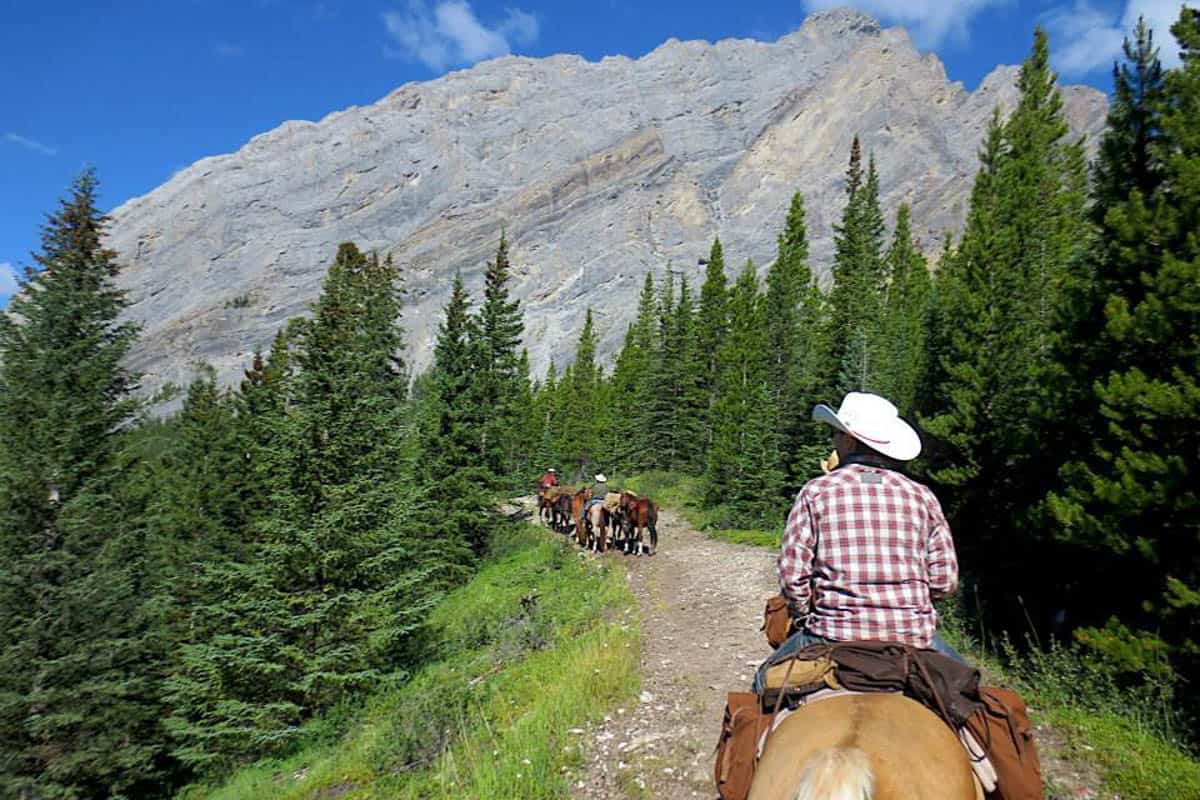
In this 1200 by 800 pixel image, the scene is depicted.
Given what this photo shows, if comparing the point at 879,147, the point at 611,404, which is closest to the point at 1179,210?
the point at 611,404

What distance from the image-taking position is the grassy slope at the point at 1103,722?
4711 millimetres

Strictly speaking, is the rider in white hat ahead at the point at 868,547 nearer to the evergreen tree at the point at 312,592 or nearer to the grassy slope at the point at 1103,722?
the grassy slope at the point at 1103,722

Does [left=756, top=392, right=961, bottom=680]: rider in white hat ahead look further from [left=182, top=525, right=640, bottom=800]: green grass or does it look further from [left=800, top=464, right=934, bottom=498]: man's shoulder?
[left=182, top=525, right=640, bottom=800]: green grass

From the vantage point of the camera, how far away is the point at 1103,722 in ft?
18.9

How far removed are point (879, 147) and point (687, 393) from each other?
413 feet

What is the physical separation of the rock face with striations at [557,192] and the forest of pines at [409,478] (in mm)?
82942

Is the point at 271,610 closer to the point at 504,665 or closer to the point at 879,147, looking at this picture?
the point at 504,665

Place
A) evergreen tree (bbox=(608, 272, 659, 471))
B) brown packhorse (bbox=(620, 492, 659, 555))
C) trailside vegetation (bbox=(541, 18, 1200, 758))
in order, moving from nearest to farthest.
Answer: trailside vegetation (bbox=(541, 18, 1200, 758)) → brown packhorse (bbox=(620, 492, 659, 555)) → evergreen tree (bbox=(608, 272, 659, 471))

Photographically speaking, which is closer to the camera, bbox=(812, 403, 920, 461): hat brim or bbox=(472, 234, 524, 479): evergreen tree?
bbox=(812, 403, 920, 461): hat brim

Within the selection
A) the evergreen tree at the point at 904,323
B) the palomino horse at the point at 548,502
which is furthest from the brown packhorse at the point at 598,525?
the evergreen tree at the point at 904,323

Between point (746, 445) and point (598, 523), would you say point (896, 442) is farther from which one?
point (746, 445)

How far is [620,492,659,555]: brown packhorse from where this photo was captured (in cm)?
1766

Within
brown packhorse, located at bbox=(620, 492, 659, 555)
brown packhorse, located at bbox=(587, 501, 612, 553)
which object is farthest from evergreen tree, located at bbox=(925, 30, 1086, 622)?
brown packhorse, located at bbox=(587, 501, 612, 553)

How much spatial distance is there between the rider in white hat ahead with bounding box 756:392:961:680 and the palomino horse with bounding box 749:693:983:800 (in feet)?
1.48
